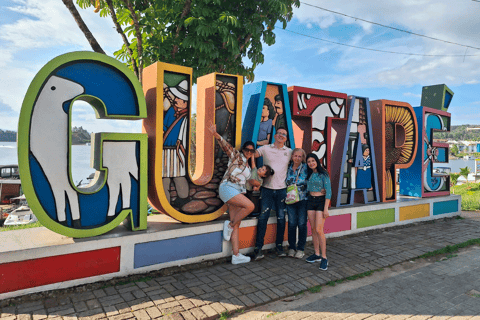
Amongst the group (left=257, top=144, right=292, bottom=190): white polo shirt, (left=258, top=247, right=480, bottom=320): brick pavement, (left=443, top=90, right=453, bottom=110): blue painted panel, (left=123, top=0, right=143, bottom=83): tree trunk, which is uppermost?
(left=123, top=0, right=143, bottom=83): tree trunk

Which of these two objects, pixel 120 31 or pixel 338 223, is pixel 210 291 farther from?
pixel 120 31

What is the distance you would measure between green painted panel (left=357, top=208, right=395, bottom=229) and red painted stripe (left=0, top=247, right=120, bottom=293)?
185 inches

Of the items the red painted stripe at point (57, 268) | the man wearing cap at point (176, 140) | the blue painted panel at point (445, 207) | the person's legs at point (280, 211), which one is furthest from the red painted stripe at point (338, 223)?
the red painted stripe at point (57, 268)

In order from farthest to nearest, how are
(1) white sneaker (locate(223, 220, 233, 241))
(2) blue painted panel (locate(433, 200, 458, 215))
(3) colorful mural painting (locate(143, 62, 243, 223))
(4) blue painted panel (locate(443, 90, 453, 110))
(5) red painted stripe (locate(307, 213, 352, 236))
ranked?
1. (4) blue painted panel (locate(443, 90, 453, 110))
2. (2) blue painted panel (locate(433, 200, 458, 215))
3. (5) red painted stripe (locate(307, 213, 352, 236))
4. (1) white sneaker (locate(223, 220, 233, 241))
5. (3) colorful mural painting (locate(143, 62, 243, 223))

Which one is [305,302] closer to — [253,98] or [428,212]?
[253,98]

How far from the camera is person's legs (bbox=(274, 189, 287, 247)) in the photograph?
5.17m

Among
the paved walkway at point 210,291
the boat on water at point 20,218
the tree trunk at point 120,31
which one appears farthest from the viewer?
the boat on water at point 20,218

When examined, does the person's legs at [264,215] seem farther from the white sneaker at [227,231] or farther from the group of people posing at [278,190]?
the white sneaker at [227,231]

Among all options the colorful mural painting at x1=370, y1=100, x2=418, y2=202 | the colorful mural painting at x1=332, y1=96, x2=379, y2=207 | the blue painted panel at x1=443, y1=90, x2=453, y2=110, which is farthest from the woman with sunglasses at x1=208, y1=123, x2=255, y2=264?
the blue painted panel at x1=443, y1=90, x2=453, y2=110

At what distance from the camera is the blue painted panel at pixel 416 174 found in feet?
25.9

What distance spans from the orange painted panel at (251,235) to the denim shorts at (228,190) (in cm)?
69

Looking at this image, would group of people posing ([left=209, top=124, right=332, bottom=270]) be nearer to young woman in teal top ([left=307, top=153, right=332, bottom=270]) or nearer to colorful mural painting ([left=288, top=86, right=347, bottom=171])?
young woman in teal top ([left=307, top=153, right=332, bottom=270])

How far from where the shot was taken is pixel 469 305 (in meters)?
3.76

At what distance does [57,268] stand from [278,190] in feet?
10.0
